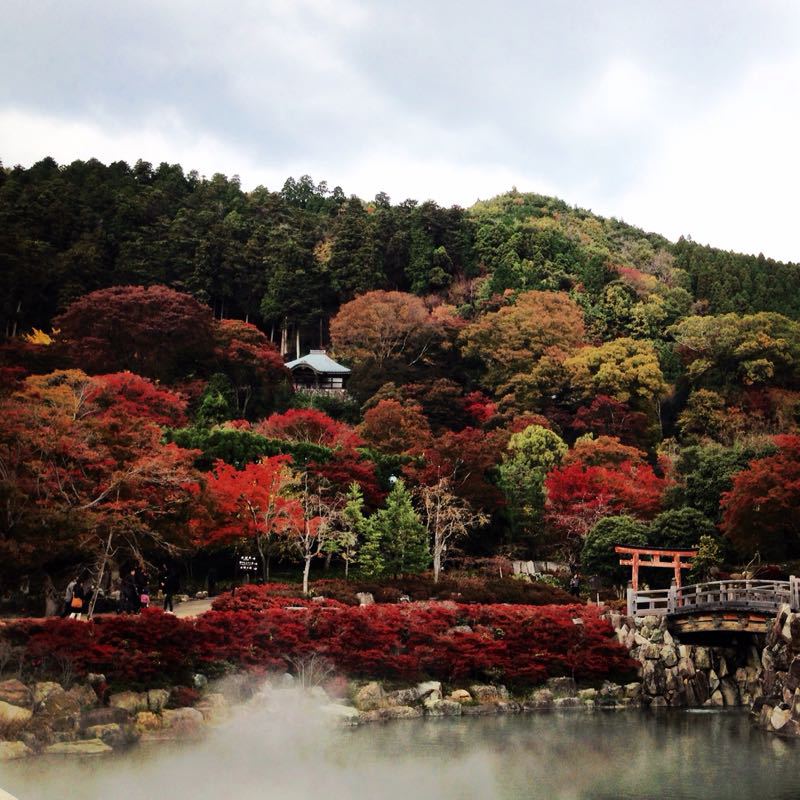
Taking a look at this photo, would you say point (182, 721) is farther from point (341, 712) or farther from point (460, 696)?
point (460, 696)

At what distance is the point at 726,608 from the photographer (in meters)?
28.5

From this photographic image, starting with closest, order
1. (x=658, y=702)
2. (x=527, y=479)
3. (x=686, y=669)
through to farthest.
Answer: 1. (x=658, y=702)
2. (x=686, y=669)
3. (x=527, y=479)

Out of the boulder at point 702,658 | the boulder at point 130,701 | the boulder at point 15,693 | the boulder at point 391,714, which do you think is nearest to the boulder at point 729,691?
the boulder at point 702,658

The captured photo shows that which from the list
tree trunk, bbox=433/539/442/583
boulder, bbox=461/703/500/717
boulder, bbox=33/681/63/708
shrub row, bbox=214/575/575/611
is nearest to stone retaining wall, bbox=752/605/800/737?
boulder, bbox=461/703/500/717

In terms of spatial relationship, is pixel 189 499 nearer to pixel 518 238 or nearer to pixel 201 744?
pixel 201 744

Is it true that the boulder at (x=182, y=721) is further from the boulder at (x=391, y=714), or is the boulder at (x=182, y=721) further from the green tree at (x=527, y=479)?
the green tree at (x=527, y=479)

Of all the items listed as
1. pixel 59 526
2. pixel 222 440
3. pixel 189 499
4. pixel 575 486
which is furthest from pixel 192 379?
pixel 59 526

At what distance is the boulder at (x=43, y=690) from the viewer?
2209cm

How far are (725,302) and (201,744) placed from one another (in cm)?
5496

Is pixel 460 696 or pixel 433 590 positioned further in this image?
pixel 433 590

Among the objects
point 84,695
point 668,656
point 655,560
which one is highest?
point 655,560

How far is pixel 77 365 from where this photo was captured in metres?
50.3

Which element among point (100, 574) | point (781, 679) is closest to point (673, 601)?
point (781, 679)

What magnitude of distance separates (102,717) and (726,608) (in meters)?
15.6
